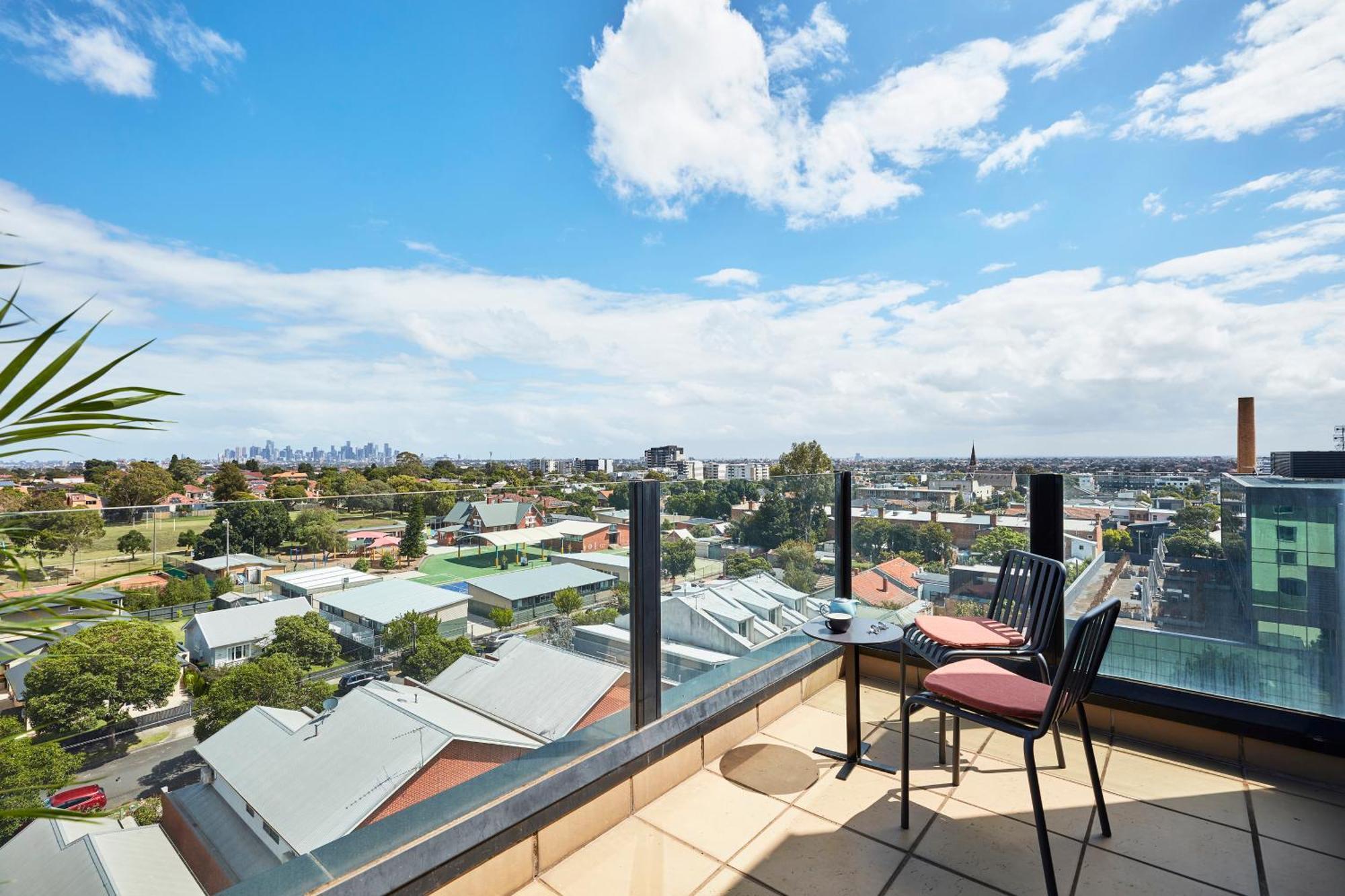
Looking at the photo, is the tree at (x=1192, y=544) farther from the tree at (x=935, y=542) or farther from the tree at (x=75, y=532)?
the tree at (x=75, y=532)

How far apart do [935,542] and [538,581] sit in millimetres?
2503

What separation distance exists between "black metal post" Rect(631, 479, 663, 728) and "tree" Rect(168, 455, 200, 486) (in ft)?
4.94

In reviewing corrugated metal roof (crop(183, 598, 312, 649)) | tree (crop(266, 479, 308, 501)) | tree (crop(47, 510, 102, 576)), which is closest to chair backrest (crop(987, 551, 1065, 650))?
corrugated metal roof (crop(183, 598, 312, 649))

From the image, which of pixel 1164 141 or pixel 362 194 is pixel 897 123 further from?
pixel 362 194

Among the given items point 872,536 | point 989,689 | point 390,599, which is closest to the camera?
point 390,599

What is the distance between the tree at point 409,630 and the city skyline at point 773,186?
750 mm

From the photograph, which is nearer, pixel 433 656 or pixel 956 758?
pixel 433 656

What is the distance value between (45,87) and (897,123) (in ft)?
26.1

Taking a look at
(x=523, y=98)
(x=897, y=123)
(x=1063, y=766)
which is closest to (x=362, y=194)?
(x=523, y=98)

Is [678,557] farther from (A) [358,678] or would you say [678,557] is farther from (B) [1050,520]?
(B) [1050,520]

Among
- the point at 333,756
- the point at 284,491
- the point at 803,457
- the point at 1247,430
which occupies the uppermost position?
the point at 803,457

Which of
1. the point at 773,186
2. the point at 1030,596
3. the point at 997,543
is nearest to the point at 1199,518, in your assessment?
the point at 997,543

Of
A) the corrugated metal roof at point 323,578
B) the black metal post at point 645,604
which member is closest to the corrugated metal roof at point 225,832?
the corrugated metal roof at point 323,578

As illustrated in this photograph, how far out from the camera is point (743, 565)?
119 inches
